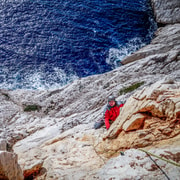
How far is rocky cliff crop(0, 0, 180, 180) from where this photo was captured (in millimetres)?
7766

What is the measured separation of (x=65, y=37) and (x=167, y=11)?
23.9 meters

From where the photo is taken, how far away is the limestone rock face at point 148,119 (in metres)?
9.59

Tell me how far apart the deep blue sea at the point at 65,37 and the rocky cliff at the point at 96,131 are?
570 cm

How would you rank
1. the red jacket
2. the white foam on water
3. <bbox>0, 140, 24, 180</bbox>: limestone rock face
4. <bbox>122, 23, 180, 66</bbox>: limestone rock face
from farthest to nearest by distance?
the white foam on water, <bbox>122, 23, 180, 66</bbox>: limestone rock face, the red jacket, <bbox>0, 140, 24, 180</bbox>: limestone rock face

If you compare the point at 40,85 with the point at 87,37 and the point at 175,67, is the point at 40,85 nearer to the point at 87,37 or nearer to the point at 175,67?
the point at 87,37

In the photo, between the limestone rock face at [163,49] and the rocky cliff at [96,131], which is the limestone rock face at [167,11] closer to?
the limestone rock face at [163,49]

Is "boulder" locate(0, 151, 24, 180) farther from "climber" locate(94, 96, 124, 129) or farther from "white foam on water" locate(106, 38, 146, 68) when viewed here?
"white foam on water" locate(106, 38, 146, 68)

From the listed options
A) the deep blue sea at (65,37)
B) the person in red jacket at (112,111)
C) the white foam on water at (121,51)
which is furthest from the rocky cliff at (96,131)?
the white foam on water at (121,51)

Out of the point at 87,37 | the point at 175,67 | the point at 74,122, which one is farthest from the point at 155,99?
the point at 87,37

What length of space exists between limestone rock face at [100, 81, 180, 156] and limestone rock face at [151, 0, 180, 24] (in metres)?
35.0

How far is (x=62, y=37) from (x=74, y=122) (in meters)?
26.1

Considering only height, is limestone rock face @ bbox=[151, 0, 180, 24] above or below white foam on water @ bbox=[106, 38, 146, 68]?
above

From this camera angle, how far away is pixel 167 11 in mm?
41312

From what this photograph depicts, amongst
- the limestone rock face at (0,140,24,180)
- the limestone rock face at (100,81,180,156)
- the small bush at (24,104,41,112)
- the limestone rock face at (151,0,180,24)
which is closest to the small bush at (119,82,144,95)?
the limestone rock face at (100,81,180,156)
